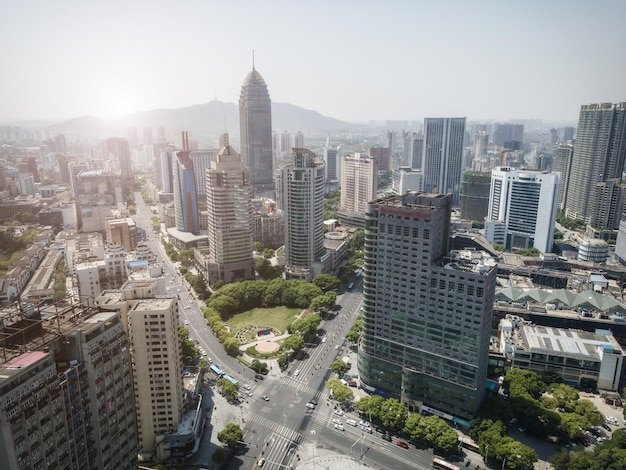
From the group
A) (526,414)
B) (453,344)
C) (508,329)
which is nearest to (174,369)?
(453,344)

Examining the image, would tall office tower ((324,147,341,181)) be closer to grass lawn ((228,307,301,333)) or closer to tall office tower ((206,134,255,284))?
tall office tower ((206,134,255,284))

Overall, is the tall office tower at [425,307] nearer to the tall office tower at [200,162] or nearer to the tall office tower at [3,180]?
the tall office tower at [3,180]

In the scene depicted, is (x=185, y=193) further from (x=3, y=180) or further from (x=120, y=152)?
(x=120, y=152)

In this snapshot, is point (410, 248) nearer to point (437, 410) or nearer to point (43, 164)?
point (437, 410)

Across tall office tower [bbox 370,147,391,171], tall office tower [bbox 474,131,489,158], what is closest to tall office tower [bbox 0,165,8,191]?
tall office tower [bbox 370,147,391,171]

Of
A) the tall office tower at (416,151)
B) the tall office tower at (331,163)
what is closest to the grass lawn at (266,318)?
the tall office tower at (331,163)

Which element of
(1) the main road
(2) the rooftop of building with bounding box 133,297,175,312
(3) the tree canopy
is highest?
(2) the rooftop of building with bounding box 133,297,175,312
